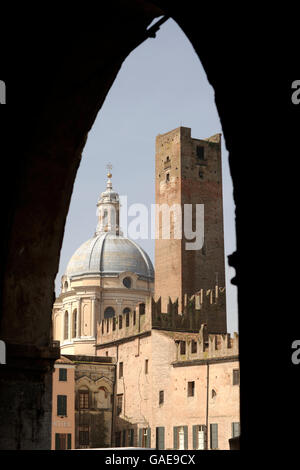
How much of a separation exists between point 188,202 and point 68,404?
13371 mm

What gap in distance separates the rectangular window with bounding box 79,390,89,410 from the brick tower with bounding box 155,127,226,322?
24.9 ft

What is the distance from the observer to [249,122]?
8.00 ft

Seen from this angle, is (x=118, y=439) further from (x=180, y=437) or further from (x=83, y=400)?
(x=180, y=437)

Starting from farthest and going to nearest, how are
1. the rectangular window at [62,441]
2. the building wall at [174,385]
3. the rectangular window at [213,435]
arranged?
the rectangular window at [62,441]
the rectangular window at [213,435]
the building wall at [174,385]

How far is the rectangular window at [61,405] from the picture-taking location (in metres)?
36.7

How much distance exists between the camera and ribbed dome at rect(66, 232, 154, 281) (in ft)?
191

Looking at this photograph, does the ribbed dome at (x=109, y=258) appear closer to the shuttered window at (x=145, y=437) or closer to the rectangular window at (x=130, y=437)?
the rectangular window at (x=130, y=437)

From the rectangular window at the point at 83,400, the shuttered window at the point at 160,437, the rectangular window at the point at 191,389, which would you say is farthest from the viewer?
the rectangular window at the point at 83,400

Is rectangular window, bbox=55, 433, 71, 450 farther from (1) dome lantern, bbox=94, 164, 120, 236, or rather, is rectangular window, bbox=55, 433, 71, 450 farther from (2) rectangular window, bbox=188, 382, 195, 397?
(1) dome lantern, bbox=94, 164, 120, 236

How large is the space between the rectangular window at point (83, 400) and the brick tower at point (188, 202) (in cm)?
760

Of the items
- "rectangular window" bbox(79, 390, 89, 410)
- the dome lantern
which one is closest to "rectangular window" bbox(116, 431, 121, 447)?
"rectangular window" bbox(79, 390, 89, 410)

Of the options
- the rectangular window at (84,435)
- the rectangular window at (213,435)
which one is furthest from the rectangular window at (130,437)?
the rectangular window at (213,435)

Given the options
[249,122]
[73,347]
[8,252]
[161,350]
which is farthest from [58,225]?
[73,347]
